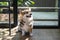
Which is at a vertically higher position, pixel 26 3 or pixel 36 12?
pixel 26 3

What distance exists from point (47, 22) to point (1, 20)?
53.0 inches

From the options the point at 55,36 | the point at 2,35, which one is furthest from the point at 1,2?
the point at 55,36

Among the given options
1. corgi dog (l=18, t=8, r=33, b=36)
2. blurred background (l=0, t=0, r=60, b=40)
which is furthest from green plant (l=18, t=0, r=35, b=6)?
corgi dog (l=18, t=8, r=33, b=36)

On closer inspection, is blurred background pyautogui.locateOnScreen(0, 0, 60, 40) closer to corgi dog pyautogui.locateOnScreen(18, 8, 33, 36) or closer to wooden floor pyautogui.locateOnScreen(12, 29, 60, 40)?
wooden floor pyautogui.locateOnScreen(12, 29, 60, 40)

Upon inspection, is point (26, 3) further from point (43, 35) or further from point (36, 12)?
point (43, 35)

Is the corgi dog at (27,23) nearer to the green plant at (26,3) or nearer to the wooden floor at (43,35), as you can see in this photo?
the wooden floor at (43,35)

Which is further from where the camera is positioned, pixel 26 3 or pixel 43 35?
pixel 26 3

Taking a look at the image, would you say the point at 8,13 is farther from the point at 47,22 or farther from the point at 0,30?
the point at 47,22

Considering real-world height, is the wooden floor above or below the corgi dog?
below

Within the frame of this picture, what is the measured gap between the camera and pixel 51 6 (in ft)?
13.5

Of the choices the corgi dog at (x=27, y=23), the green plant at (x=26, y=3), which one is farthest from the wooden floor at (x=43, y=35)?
the green plant at (x=26, y=3)

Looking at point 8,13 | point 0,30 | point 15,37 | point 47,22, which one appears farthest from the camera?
point 47,22

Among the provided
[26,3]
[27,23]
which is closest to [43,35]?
[27,23]

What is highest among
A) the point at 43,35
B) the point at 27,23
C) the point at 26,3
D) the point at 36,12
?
the point at 26,3
